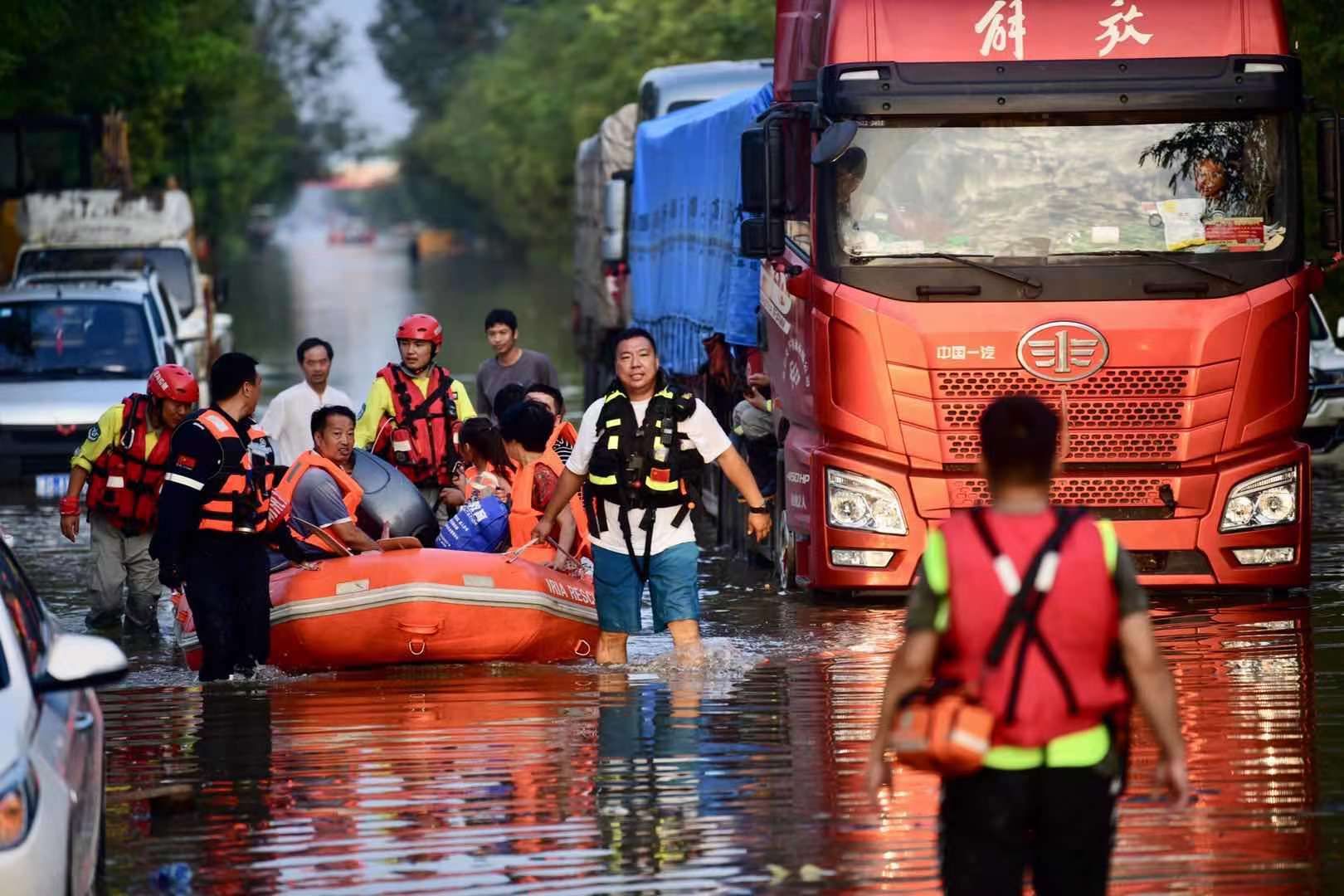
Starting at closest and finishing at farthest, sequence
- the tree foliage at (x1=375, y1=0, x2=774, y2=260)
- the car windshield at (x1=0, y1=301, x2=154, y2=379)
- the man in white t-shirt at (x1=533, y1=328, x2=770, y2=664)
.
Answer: the man in white t-shirt at (x1=533, y1=328, x2=770, y2=664) < the car windshield at (x1=0, y1=301, x2=154, y2=379) < the tree foliage at (x1=375, y1=0, x2=774, y2=260)

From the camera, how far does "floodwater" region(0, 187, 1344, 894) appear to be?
7.82 meters

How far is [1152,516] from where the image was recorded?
1288 cm

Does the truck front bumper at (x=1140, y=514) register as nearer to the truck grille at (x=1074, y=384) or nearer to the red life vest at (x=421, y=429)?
the truck grille at (x=1074, y=384)

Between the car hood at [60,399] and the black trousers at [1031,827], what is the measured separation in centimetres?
1604

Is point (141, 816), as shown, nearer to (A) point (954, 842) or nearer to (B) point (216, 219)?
(A) point (954, 842)

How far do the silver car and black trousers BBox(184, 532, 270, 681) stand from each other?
9.49 metres

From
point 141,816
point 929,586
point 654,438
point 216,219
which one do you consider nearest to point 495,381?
point 654,438

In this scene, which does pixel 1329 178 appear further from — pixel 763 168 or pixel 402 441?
pixel 402 441

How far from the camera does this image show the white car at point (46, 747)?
617 cm

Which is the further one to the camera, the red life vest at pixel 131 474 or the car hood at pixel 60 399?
the car hood at pixel 60 399

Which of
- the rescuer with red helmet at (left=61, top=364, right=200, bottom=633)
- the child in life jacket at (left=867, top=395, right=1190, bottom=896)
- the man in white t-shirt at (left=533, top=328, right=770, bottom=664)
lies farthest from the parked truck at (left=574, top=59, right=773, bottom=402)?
the child in life jacket at (left=867, top=395, right=1190, bottom=896)

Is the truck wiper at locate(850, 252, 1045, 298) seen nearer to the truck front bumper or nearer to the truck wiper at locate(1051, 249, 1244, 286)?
the truck wiper at locate(1051, 249, 1244, 286)

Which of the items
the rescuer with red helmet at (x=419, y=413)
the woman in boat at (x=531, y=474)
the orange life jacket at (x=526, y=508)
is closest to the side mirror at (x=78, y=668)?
→ the orange life jacket at (x=526, y=508)

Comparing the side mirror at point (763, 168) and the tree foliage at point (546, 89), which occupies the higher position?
the tree foliage at point (546, 89)
